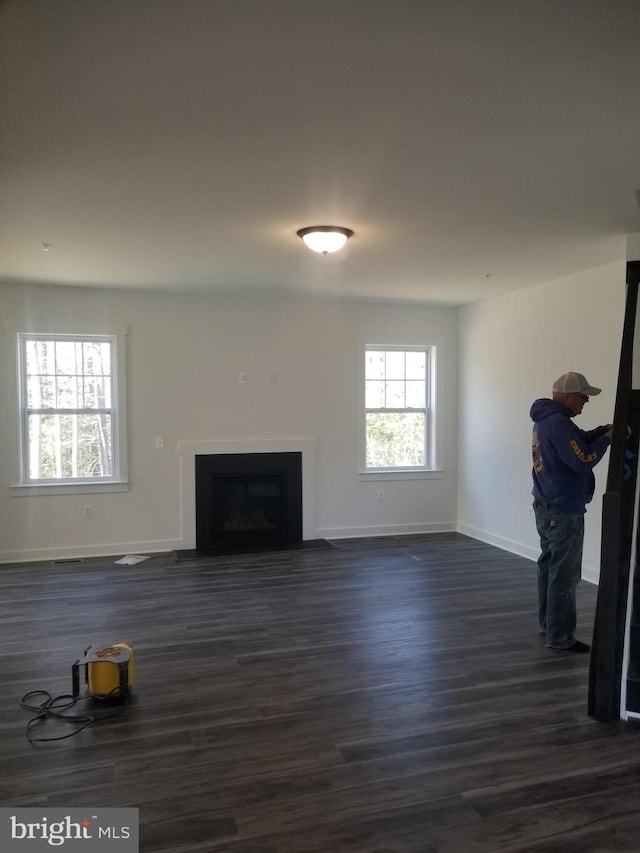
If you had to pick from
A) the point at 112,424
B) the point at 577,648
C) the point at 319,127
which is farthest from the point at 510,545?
the point at 319,127

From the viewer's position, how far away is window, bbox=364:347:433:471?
6824mm

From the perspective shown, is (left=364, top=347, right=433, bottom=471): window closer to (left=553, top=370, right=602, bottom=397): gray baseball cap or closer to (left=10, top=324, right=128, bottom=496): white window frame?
(left=10, top=324, right=128, bottom=496): white window frame

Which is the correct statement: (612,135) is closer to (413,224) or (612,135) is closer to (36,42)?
(413,224)

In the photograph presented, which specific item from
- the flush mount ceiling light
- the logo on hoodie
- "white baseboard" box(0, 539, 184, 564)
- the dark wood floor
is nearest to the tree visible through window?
"white baseboard" box(0, 539, 184, 564)

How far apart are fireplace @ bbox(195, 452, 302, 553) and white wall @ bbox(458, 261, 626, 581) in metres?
1.98

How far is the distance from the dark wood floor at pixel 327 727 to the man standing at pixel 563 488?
0.25 meters

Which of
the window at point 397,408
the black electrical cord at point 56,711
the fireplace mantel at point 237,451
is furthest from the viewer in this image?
the window at point 397,408

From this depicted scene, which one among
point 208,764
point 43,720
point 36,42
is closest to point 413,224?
point 36,42

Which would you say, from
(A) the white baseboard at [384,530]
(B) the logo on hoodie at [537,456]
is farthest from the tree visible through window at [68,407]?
(B) the logo on hoodie at [537,456]

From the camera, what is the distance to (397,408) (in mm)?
6898

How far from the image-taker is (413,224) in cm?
378

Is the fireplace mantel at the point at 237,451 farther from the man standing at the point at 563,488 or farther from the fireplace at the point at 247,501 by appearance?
the man standing at the point at 563,488

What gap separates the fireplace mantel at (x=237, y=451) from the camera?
6188 millimetres

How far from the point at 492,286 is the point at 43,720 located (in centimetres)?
490
